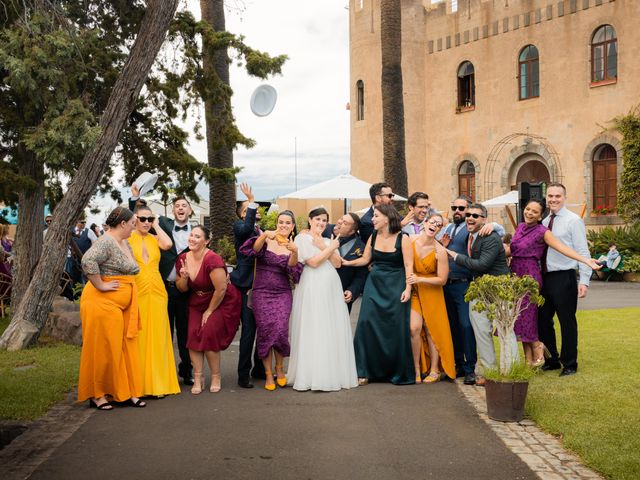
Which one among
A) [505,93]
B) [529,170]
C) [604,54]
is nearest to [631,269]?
[529,170]

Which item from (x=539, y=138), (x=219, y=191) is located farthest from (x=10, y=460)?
(x=539, y=138)

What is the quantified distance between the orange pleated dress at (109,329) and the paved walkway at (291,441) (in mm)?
280

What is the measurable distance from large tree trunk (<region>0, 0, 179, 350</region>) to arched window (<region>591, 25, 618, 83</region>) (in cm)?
1934

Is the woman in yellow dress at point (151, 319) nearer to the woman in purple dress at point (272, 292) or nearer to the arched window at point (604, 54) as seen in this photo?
the woman in purple dress at point (272, 292)

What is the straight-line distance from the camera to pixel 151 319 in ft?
25.2

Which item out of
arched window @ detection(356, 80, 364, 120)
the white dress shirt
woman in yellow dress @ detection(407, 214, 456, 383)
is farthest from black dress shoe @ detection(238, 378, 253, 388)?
arched window @ detection(356, 80, 364, 120)

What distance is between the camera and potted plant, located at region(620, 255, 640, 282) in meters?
22.1

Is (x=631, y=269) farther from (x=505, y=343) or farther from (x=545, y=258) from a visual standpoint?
(x=505, y=343)

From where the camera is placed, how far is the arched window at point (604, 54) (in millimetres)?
25328

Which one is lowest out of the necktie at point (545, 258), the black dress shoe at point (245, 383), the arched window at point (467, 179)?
the black dress shoe at point (245, 383)

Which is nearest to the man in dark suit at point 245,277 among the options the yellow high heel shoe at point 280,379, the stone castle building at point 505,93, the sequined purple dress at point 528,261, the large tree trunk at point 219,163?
the yellow high heel shoe at point 280,379

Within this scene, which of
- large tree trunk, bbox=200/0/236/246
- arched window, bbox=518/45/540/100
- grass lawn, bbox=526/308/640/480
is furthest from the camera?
arched window, bbox=518/45/540/100

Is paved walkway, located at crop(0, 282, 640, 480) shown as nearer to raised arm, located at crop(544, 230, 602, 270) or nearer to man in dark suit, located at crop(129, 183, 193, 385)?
man in dark suit, located at crop(129, 183, 193, 385)

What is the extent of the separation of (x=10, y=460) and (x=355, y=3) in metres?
29.9
